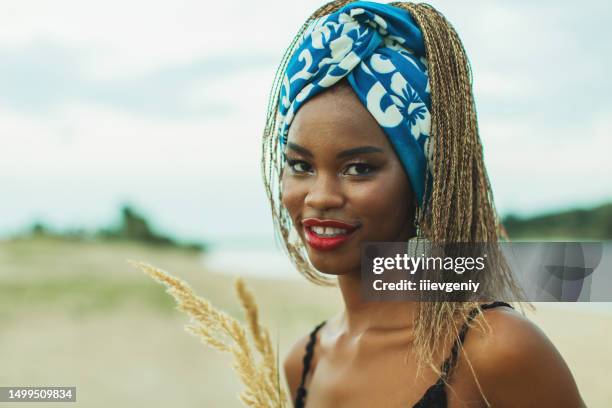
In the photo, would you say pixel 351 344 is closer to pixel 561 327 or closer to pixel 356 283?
pixel 356 283

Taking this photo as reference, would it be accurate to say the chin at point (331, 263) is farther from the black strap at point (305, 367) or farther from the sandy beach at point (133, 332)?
the sandy beach at point (133, 332)

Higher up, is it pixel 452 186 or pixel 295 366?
pixel 452 186

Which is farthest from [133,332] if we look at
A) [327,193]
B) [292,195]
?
[327,193]

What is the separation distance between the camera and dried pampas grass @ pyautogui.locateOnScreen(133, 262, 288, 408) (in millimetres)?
2109

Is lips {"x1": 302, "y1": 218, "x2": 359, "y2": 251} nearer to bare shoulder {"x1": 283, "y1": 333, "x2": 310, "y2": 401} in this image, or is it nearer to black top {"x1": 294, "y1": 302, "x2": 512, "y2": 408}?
black top {"x1": 294, "y1": 302, "x2": 512, "y2": 408}

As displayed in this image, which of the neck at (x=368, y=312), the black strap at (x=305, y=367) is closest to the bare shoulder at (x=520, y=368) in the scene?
the neck at (x=368, y=312)

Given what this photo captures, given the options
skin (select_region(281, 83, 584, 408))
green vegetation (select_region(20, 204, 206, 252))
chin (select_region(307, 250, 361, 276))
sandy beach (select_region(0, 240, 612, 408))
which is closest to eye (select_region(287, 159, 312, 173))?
skin (select_region(281, 83, 584, 408))

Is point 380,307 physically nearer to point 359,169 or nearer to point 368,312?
point 368,312

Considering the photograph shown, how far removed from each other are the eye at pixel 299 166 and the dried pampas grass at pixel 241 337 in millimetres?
393

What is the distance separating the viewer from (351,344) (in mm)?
2518

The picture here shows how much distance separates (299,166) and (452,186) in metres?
0.48

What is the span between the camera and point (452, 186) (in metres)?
2.14

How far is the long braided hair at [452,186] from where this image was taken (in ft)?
7.04

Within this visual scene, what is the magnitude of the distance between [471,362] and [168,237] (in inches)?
1007
